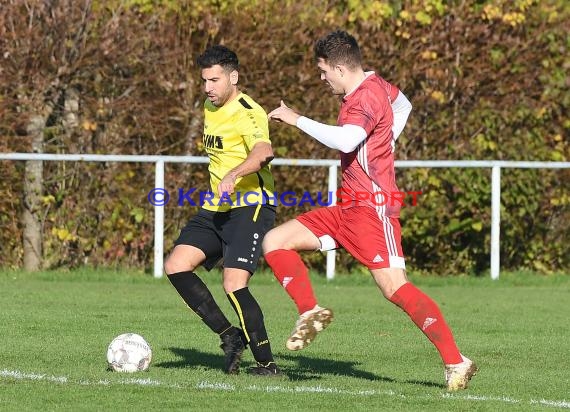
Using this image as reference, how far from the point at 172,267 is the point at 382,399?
5.80 ft

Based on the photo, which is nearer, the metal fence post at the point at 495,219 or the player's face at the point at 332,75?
the player's face at the point at 332,75

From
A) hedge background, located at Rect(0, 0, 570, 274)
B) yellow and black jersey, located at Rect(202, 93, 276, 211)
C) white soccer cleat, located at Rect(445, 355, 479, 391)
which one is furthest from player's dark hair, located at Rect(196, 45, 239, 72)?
hedge background, located at Rect(0, 0, 570, 274)

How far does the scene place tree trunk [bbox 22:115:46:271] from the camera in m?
15.4

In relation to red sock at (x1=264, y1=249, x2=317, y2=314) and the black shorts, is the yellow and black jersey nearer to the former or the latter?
the black shorts

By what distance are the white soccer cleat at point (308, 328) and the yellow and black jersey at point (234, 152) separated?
1.03 meters

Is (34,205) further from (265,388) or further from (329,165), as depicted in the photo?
(265,388)

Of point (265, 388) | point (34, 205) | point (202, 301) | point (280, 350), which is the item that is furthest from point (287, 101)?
point (265, 388)

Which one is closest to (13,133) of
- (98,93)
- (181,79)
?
(98,93)

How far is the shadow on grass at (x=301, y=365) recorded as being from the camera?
816 cm

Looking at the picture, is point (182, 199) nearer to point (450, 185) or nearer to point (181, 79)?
point (181, 79)

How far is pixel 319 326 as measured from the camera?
24.3ft

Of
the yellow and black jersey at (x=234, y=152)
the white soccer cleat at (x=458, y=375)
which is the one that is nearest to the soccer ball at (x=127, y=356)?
the yellow and black jersey at (x=234, y=152)

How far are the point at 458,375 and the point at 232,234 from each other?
1677 mm

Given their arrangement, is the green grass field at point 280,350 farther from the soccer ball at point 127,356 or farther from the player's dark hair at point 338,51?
the player's dark hair at point 338,51
